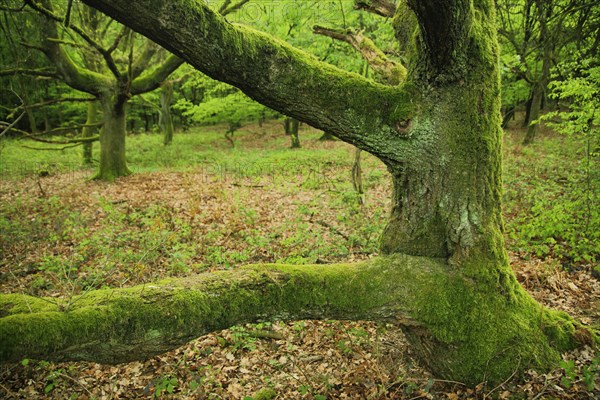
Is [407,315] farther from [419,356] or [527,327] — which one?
[527,327]

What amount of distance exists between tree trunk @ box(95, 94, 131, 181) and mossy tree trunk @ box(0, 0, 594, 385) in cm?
1020

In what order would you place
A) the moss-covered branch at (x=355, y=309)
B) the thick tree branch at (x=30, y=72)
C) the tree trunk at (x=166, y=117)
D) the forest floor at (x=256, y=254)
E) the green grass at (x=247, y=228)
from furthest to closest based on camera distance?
the tree trunk at (x=166, y=117), the thick tree branch at (x=30, y=72), the green grass at (x=247, y=228), the forest floor at (x=256, y=254), the moss-covered branch at (x=355, y=309)

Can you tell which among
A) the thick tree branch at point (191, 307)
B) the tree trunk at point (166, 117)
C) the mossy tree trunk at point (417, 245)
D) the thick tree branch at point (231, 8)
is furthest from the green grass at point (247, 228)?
the tree trunk at point (166, 117)

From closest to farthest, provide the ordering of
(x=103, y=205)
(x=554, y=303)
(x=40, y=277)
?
(x=554, y=303)
(x=40, y=277)
(x=103, y=205)

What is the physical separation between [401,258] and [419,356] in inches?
44.5

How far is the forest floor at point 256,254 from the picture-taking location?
363 centimetres

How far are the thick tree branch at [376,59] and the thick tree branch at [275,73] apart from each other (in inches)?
59.9

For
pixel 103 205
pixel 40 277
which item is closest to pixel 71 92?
pixel 103 205

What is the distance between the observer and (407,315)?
3.28m

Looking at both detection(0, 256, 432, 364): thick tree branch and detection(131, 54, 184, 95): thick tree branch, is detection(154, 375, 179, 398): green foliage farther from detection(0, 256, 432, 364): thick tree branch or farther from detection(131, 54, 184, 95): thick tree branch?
detection(131, 54, 184, 95): thick tree branch

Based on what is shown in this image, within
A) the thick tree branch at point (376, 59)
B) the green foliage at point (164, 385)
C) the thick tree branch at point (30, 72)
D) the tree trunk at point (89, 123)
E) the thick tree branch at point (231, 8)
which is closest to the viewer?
the green foliage at point (164, 385)

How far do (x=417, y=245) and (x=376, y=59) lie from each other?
269 centimetres

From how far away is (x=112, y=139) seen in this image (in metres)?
11.7

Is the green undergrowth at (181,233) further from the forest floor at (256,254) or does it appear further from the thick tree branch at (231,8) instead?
the thick tree branch at (231,8)
